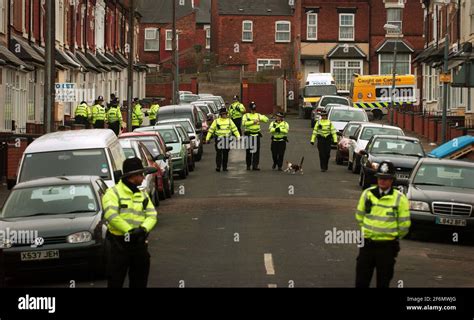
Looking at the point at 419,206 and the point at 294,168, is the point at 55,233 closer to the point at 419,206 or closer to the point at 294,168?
the point at 419,206

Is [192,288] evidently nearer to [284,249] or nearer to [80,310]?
[80,310]

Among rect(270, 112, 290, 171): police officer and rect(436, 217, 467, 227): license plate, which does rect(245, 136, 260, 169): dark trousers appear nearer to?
rect(270, 112, 290, 171): police officer

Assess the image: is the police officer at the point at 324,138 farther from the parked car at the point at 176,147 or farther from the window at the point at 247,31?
the window at the point at 247,31

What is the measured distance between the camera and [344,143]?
3750 cm

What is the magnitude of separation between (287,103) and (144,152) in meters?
54.3

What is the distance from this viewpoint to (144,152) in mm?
26250

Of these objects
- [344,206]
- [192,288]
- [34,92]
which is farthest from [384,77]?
[192,288]

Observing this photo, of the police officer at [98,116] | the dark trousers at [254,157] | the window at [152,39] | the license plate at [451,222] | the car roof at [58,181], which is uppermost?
the window at [152,39]

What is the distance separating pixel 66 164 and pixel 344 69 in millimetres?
63311

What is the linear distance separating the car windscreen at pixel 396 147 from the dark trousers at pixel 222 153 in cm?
481

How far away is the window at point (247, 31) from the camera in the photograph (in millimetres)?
91688

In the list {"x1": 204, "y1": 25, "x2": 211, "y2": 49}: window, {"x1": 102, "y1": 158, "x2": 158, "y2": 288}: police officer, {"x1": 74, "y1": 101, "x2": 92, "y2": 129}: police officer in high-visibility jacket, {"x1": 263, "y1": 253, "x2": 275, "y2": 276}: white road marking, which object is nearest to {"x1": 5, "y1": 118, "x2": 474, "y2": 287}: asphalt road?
{"x1": 263, "y1": 253, "x2": 275, "y2": 276}: white road marking

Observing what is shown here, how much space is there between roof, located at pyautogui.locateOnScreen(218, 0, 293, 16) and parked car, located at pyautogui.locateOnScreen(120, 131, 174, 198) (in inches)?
2450

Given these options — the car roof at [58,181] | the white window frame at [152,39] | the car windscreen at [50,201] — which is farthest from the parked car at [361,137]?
the white window frame at [152,39]
